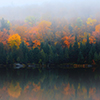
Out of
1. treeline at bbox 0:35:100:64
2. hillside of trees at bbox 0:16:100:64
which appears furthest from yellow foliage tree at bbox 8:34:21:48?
treeline at bbox 0:35:100:64

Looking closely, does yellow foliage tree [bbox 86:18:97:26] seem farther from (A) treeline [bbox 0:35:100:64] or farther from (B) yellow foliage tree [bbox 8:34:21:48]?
(B) yellow foliage tree [bbox 8:34:21:48]

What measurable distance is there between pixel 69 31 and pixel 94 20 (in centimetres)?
1034

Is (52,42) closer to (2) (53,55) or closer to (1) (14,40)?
(2) (53,55)

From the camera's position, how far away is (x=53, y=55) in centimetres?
4969

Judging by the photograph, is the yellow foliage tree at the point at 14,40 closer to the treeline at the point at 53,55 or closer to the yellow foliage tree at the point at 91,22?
the treeline at the point at 53,55

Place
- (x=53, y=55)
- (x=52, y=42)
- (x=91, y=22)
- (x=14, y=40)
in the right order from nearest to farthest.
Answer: (x=53, y=55) → (x=14, y=40) → (x=52, y=42) → (x=91, y=22)

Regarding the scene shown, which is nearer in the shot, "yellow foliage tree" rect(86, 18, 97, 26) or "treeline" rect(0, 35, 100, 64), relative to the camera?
"treeline" rect(0, 35, 100, 64)

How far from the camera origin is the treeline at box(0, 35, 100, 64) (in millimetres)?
49053

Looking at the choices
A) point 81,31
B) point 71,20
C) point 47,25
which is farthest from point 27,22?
point 81,31

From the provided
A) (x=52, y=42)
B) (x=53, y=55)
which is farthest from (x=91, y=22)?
(x=53, y=55)

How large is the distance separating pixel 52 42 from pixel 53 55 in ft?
32.8

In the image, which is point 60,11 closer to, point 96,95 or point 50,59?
point 50,59

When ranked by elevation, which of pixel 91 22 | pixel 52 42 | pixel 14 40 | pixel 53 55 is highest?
pixel 91 22

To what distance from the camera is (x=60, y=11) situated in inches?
3044
